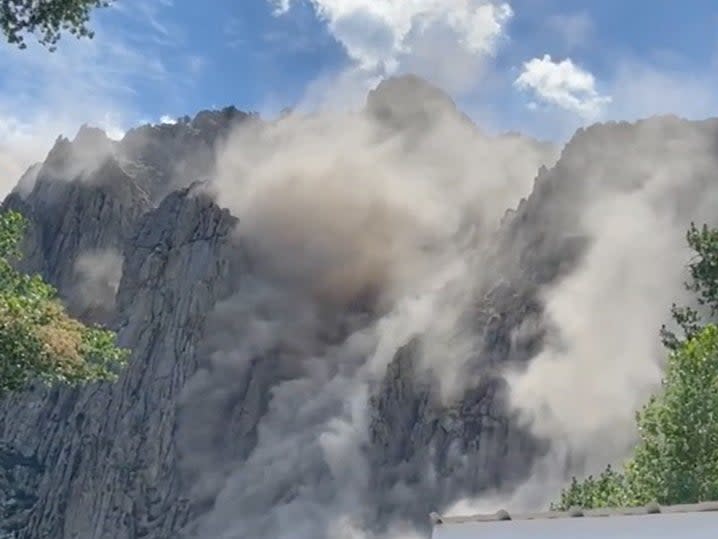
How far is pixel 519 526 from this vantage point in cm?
1375

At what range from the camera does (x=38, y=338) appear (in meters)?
24.3

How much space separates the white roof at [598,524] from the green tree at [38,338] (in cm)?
1369

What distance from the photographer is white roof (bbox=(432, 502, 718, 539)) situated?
11.8 metres

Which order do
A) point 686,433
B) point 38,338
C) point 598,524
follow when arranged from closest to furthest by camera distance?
point 598,524
point 38,338
point 686,433

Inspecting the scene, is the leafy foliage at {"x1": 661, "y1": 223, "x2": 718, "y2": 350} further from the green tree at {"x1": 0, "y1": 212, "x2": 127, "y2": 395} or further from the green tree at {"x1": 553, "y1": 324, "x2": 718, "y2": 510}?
the green tree at {"x1": 0, "y1": 212, "x2": 127, "y2": 395}

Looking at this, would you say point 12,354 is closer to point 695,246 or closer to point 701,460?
point 701,460

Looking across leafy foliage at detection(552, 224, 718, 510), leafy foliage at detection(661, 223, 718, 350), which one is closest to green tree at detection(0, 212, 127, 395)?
leafy foliage at detection(552, 224, 718, 510)

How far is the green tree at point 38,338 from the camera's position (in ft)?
79.0

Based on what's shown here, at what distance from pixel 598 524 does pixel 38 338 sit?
1701 centimetres

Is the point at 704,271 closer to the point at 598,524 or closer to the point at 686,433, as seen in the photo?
the point at 686,433

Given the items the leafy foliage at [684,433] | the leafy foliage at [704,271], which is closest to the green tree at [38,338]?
the leafy foliage at [684,433]

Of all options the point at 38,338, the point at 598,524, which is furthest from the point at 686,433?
the point at 598,524

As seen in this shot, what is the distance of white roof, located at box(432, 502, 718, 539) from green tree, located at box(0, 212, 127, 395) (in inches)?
539

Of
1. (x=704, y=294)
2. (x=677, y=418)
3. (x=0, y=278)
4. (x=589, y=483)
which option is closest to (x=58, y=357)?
(x=0, y=278)
